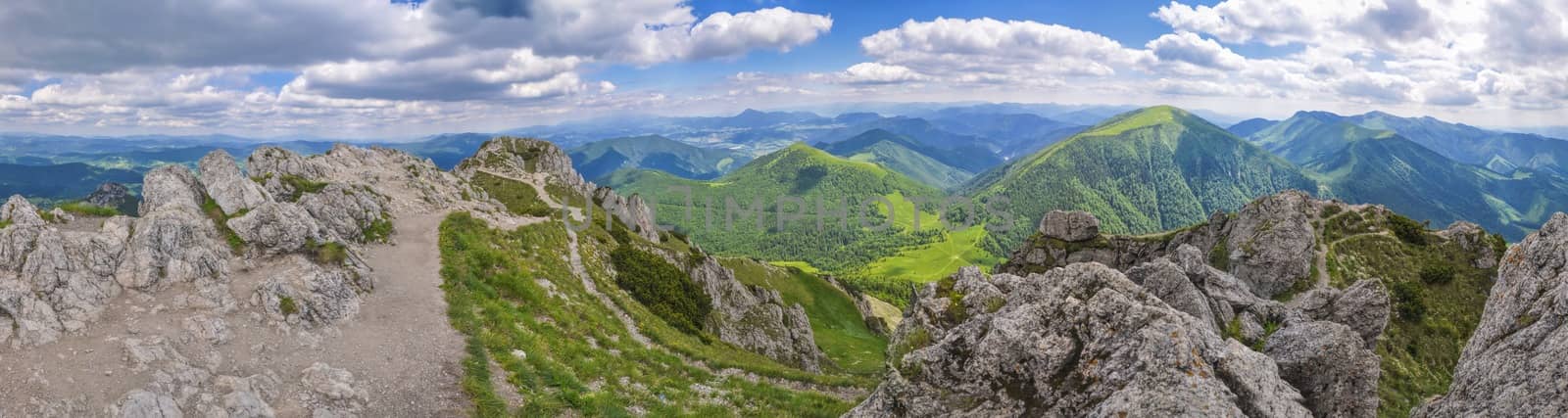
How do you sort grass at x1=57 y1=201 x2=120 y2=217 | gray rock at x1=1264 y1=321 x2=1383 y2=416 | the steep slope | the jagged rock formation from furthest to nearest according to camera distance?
the jagged rock formation → grass at x1=57 y1=201 x2=120 y2=217 → the steep slope → gray rock at x1=1264 y1=321 x2=1383 y2=416

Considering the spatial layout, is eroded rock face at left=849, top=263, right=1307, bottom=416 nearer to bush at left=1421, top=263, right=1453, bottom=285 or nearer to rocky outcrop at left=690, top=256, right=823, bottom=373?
rocky outcrop at left=690, top=256, right=823, bottom=373

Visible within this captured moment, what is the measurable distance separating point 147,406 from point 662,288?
3518cm

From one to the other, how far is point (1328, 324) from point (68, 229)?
1997 inches

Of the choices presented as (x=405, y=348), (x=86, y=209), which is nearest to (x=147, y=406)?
(x=405, y=348)

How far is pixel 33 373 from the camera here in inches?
766

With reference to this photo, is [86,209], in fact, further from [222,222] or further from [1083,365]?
[1083,365]

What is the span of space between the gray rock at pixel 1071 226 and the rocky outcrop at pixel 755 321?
1490 inches

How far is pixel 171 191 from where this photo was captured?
34406 millimetres

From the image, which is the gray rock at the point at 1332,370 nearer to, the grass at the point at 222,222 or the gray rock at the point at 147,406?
the gray rock at the point at 147,406

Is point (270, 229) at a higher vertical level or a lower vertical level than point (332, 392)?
higher

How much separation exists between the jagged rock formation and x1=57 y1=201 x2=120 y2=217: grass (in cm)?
4880

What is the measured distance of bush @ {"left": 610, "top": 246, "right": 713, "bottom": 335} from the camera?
47.7 metres

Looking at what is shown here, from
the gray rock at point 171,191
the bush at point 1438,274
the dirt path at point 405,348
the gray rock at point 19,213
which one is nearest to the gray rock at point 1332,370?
the dirt path at point 405,348

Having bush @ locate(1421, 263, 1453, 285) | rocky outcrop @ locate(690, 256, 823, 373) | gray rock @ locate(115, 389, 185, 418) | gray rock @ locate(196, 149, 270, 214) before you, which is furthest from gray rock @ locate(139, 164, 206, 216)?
bush @ locate(1421, 263, 1453, 285)
